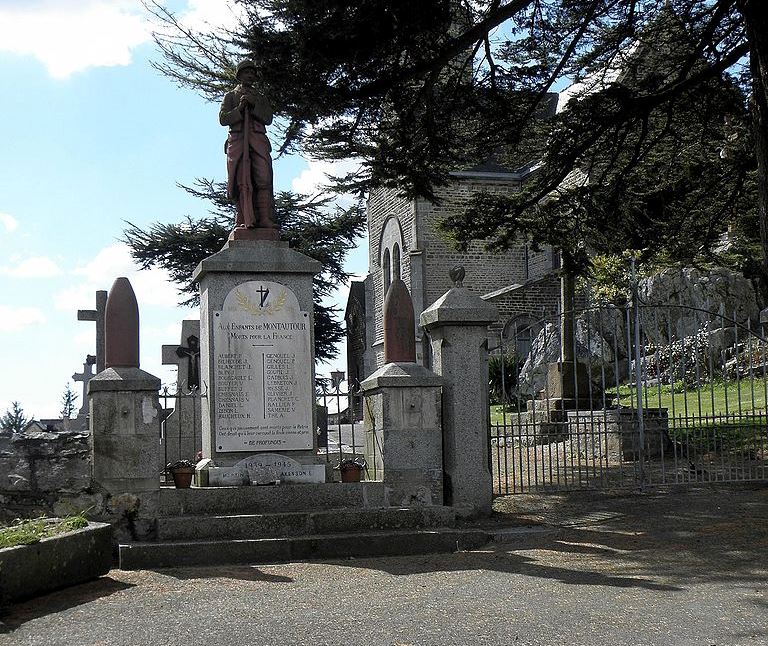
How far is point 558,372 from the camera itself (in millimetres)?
→ 16391

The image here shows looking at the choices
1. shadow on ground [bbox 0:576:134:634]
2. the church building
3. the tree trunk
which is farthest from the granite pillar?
the church building

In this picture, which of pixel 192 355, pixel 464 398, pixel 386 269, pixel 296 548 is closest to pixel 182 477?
pixel 296 548

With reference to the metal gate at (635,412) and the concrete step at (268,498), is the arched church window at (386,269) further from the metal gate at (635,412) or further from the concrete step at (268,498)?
the concrete step at (268,498)

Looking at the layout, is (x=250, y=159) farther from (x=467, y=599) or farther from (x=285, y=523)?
(x=467, y=599)

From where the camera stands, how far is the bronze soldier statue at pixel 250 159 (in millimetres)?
9656

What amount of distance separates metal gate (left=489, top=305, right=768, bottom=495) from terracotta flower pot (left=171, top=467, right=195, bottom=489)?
10.4 feet

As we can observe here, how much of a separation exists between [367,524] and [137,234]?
25030 mm

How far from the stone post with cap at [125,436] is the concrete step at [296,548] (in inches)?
26.2

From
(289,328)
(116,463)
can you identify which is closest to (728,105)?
(289,328)

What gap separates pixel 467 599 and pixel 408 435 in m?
3.38

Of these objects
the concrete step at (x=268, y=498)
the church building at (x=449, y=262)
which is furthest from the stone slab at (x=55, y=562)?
the church building at (x=449, y=262)

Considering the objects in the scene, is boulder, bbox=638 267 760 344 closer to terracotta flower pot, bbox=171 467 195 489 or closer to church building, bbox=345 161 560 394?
church building, bbox=345 161 560 394

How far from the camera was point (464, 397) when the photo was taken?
384 inches

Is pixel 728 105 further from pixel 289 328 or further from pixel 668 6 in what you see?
pixel 289 328
